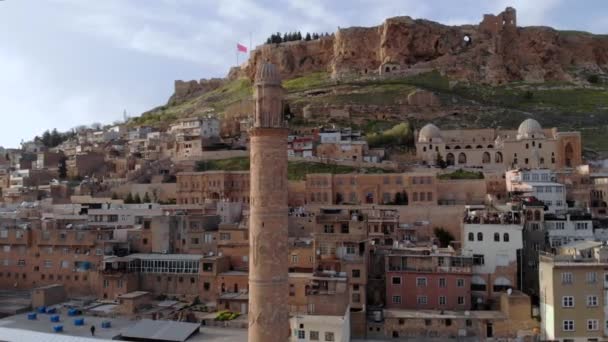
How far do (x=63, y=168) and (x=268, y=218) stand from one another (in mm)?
39972

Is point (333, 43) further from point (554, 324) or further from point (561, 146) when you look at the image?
point (554, 324)

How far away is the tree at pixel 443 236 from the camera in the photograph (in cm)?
3481

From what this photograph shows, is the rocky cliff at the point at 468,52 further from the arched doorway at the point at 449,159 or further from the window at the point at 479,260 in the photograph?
the window at the point at 479,260

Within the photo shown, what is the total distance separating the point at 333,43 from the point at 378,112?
20721mm

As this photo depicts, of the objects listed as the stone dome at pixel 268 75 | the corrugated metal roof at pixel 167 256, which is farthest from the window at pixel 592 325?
the corrugated metal roof at pixel 167 256

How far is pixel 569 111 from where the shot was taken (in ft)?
209

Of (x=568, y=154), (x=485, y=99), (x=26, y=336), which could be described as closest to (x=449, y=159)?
(x=568, y=154)

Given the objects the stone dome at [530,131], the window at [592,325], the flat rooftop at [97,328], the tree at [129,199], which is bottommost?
the flat rooftop at [97,328]

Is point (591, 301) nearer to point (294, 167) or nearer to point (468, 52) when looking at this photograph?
point (294, 167)

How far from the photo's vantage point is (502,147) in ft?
163

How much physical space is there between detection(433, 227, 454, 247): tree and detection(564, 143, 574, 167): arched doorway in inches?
705

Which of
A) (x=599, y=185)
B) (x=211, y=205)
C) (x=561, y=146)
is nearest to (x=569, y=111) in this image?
(x=561, y=146)

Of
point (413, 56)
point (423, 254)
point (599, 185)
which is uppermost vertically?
point (413, 56)

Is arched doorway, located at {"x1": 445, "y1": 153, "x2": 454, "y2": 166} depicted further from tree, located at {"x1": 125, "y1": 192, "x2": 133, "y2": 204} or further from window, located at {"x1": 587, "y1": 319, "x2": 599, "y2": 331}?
window, located at {"x1": 587, "y1": 319, "x2": 599, "y2": 331}
